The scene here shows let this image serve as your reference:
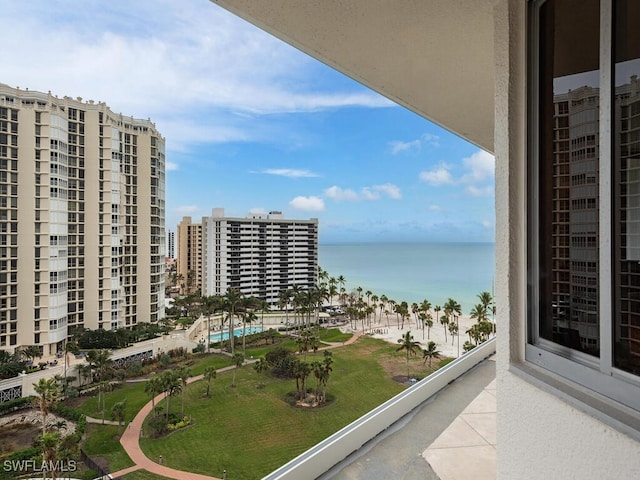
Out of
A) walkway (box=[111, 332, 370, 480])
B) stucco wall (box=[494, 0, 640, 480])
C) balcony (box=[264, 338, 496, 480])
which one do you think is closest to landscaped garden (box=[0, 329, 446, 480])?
walkway (box=[111, 332, 370, 480])

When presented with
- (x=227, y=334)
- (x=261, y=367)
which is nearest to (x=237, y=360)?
(x=261, y=367)

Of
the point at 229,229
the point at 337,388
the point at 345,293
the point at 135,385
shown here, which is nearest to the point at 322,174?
the point at 345,293

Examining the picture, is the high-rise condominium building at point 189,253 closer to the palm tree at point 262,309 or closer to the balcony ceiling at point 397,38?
the palm tree at point 262,309

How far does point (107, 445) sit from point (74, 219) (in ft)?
16.5

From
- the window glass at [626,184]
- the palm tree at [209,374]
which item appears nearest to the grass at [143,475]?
the palm tree at [209,374]

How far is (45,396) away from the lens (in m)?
6.18

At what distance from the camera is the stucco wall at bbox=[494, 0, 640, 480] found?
687mm

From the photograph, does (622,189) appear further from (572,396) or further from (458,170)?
(458,170)

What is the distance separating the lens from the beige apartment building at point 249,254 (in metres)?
15.3

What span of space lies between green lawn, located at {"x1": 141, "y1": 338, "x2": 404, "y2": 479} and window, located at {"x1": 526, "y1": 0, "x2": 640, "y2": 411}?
9753mm

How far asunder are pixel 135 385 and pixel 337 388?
620 cm

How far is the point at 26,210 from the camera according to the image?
20.0ft

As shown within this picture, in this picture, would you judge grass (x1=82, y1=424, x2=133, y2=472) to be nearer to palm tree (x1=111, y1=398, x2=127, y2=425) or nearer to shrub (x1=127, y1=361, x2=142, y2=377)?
palm tree (x1=111, y1=398, x2=127, y2=425)

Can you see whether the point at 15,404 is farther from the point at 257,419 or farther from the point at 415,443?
the point at 415,443
